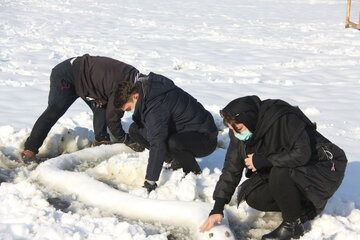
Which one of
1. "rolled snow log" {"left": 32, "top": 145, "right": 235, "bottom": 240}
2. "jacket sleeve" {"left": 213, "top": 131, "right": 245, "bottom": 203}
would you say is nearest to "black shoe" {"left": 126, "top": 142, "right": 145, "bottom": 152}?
"rolled snow log" {"left": 32, "top": 145, "right": 235, "bottom": 240}

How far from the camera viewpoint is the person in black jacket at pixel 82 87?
12.5 feet

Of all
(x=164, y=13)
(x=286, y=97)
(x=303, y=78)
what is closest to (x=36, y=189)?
(x=286, y=97)

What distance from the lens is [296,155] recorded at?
8.13ft

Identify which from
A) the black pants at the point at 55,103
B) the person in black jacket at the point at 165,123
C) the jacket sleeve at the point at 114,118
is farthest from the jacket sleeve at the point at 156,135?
the black pants at the point at 55,103

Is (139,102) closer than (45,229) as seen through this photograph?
No

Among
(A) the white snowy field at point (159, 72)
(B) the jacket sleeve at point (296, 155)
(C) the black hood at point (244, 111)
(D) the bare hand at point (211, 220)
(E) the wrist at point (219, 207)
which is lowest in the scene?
(A) the white snowy field at point (159, 72)

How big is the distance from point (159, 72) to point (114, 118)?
4075 mm

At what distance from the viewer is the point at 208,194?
334 centimetres

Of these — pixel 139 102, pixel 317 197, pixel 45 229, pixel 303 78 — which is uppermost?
pixel 139 102

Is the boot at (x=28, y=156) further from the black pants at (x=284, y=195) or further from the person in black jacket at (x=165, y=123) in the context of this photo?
the black pants at (x=284, y=195)

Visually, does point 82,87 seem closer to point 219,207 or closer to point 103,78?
point 103,78

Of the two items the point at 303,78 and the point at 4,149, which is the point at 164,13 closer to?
the point at 303,78

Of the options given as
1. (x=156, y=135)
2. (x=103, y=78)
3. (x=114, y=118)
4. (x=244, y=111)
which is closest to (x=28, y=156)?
(x=114, y=118)

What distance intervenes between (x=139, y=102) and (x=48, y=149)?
1362mm
